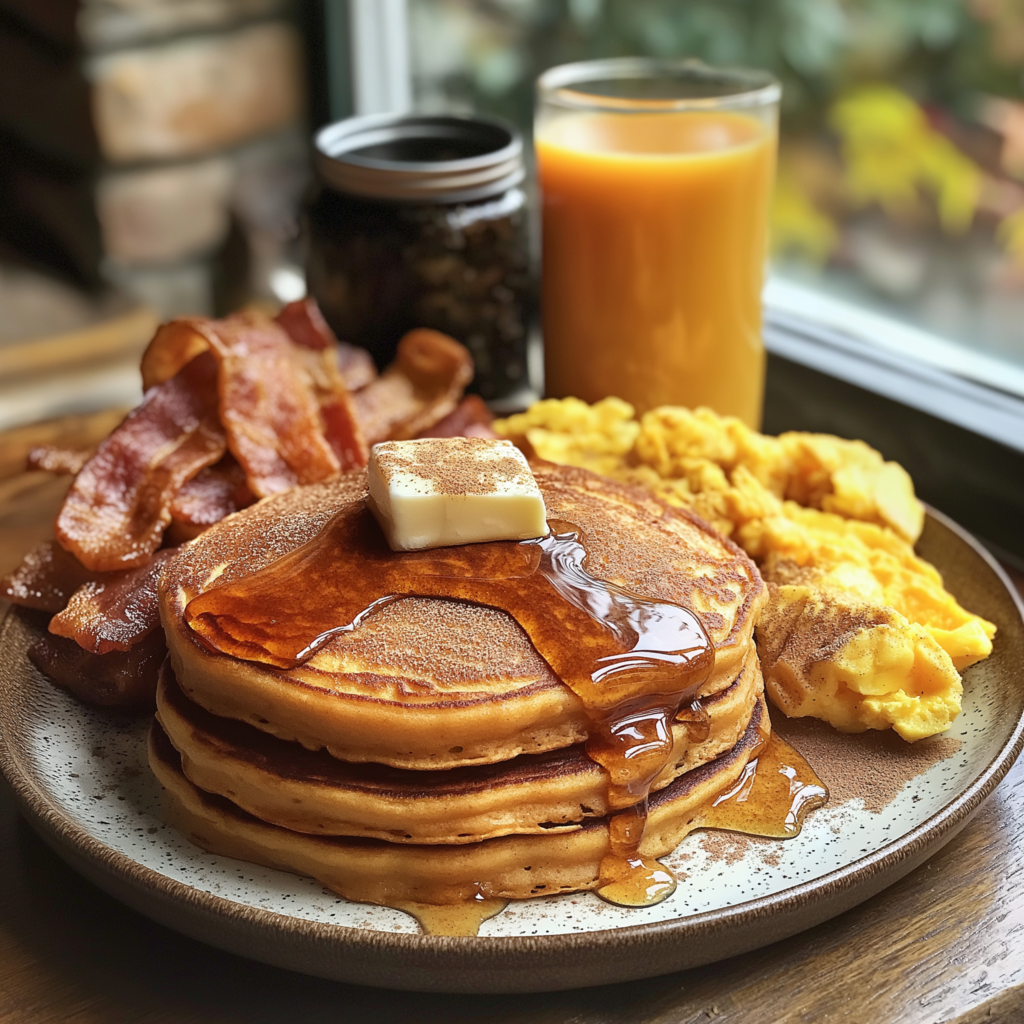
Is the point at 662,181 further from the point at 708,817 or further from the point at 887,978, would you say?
the point at 887,978

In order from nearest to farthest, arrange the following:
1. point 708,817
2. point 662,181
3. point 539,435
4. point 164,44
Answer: point 708,817, point 539,435, point 662,181, point 164,44

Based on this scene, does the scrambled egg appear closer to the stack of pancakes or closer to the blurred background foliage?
the stack of pancakes

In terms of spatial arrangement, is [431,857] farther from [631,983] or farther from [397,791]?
[631,983]

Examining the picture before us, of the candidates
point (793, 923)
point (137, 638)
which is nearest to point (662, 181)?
point (137, 638)

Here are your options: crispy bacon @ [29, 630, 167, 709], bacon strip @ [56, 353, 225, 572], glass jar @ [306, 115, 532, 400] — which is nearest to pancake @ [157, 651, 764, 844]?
crispy bacon @ [29, 630, 167, 709]

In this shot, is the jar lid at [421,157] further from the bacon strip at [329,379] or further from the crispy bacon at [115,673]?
the crispy bacon at [115,673]

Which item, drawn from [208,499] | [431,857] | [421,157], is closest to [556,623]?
[431,857]
